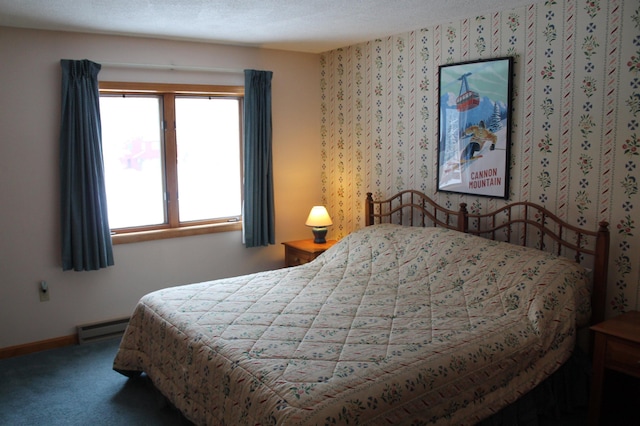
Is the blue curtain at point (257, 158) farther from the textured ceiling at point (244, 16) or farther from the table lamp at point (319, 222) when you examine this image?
the textured ceiling at point (244, 16)

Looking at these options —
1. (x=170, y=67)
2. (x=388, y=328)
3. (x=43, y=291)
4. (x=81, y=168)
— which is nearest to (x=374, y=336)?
(x=388, y=328)

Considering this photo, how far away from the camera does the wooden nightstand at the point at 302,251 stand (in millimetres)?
4574

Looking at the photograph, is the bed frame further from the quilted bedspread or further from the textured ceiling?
the textured ceiling

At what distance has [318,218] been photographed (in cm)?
477

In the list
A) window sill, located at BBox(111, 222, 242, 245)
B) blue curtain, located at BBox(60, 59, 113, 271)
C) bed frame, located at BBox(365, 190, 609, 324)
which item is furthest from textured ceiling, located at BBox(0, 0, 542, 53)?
window sill, located at BBox(111, 222, 242, 245)

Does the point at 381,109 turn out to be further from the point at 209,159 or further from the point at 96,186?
the point at 96,186

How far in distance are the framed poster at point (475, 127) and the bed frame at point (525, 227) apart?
17 centimetres

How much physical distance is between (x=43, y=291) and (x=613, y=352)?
11.9 feet

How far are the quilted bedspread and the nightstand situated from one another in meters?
0.17

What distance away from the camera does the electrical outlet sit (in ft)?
13.0

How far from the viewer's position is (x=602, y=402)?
2.74 meters

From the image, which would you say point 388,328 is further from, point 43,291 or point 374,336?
point 43,291

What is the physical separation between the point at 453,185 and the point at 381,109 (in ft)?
3.22

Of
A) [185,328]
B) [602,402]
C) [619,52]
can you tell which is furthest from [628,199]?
[185,328]
